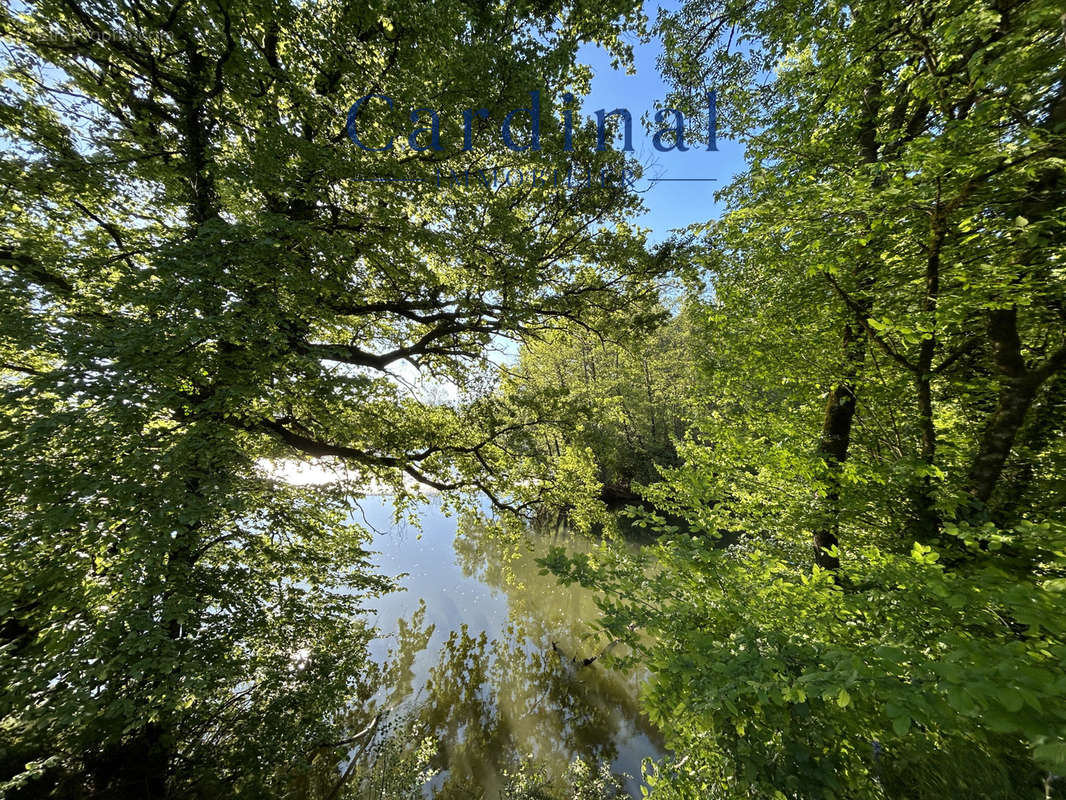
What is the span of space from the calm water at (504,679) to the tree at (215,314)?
6.07 ft

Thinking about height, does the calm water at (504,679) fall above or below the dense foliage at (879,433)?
below

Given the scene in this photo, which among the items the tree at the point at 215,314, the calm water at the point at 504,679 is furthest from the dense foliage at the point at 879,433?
the tree at the point at 215,314

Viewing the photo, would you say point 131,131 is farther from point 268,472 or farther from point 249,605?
point 249,605

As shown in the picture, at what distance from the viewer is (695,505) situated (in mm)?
3910

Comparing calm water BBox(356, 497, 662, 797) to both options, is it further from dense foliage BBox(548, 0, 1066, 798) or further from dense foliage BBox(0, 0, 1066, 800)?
dense foliage BBox(548, 0, 1066, 798)

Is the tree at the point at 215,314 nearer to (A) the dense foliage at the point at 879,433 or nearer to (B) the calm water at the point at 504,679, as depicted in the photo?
(B) the calm water at the point at 504,679

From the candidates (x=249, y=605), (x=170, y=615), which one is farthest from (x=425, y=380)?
(x=170, y=615)

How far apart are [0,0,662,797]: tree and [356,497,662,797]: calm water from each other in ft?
6.07

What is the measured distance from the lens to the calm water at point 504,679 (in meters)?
6.62

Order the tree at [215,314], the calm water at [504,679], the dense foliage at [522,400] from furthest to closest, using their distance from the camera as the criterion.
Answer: the calm water at [504,679] < the tree at [215,314] < the dense foliage at [522,400]

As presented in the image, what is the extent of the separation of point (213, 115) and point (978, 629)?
9396 mm

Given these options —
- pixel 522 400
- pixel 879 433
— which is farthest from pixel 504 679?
pixel 879 433

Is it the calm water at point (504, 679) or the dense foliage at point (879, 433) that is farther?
the calm water at point (504, 679)

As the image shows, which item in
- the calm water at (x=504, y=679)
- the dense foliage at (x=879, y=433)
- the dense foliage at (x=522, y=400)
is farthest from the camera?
the calm water at (x=504, y=679)
